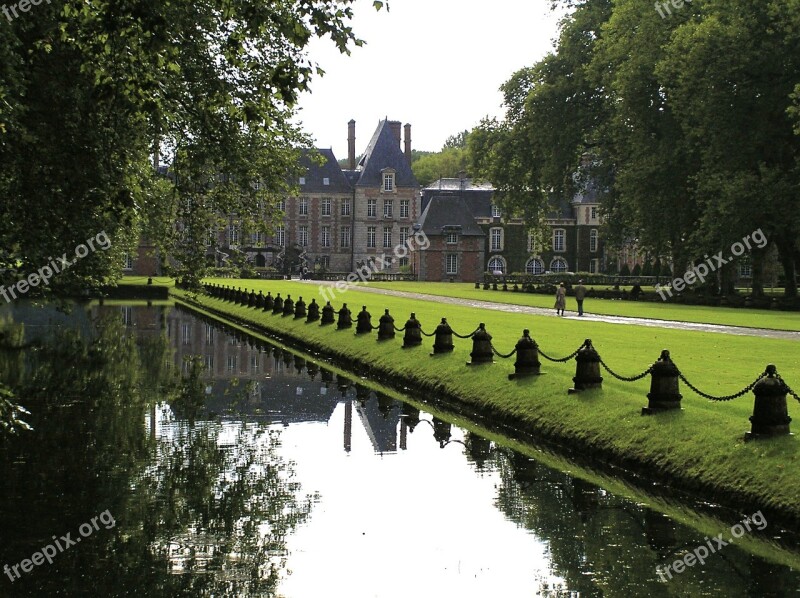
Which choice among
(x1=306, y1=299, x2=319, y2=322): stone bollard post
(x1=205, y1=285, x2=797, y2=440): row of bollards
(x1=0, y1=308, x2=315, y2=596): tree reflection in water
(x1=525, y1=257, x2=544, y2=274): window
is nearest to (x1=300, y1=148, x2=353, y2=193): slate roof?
(x1=525, y1=257, x2=544, y2=274): window

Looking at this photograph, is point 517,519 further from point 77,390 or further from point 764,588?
point 77,390

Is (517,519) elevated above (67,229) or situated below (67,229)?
below

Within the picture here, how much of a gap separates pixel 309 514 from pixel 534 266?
92.3 meters

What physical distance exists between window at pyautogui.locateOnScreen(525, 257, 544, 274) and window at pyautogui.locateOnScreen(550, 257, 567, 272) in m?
0.99

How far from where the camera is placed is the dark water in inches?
294

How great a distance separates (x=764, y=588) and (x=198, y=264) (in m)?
17.3

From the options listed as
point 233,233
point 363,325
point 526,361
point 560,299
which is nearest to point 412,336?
point 363,325

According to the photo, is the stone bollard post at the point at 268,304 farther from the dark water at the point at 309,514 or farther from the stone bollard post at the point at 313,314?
the dark water at the point at 309,514

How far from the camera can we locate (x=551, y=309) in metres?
42.2

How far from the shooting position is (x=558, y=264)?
100 metres

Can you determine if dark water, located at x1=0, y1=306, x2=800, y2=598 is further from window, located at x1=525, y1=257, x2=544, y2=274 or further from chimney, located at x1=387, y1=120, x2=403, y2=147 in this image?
chimney, located at x1=387, y1=120, x2=403, y2=147

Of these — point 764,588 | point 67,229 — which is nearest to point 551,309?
point 67,229

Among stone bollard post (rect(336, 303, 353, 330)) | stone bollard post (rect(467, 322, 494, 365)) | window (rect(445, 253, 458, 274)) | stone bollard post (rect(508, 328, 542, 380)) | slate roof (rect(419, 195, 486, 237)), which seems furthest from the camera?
window (rect(445, 253, 458, 274))

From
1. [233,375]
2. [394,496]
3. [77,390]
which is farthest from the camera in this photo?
[233,375]
